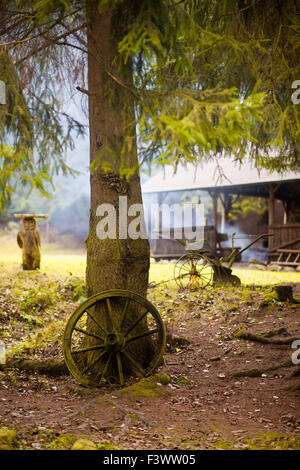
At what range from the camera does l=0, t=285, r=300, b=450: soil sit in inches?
143

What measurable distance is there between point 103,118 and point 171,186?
1587cm

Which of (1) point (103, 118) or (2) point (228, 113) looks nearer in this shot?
(2) point (228, 113)

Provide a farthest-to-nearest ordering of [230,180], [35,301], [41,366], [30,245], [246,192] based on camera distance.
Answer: [246,192] < [230,180] < [30,245] < [35,301] < [41,366]

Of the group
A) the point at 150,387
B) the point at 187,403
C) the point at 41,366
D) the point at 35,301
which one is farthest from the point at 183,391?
the point at 35,301

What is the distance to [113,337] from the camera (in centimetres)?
487

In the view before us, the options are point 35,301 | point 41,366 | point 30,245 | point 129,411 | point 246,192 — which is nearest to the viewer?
point 129,411

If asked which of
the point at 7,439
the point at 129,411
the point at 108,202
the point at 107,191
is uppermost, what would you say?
the point at 107,191

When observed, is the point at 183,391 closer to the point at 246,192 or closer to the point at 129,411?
the point at 129,411

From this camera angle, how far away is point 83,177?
4344 centimetres

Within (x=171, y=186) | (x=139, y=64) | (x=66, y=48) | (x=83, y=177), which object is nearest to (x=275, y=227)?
(x=171, y=186)

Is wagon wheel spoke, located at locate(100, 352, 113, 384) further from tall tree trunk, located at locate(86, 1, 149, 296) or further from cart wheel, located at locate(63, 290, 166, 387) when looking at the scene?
tall tree trunk, located at locate(86, 1, 149, 296)

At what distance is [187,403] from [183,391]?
33cm

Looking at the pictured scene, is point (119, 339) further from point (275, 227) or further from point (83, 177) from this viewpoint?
point (83, 177)

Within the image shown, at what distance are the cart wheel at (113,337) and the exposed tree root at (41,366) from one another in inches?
12.2
